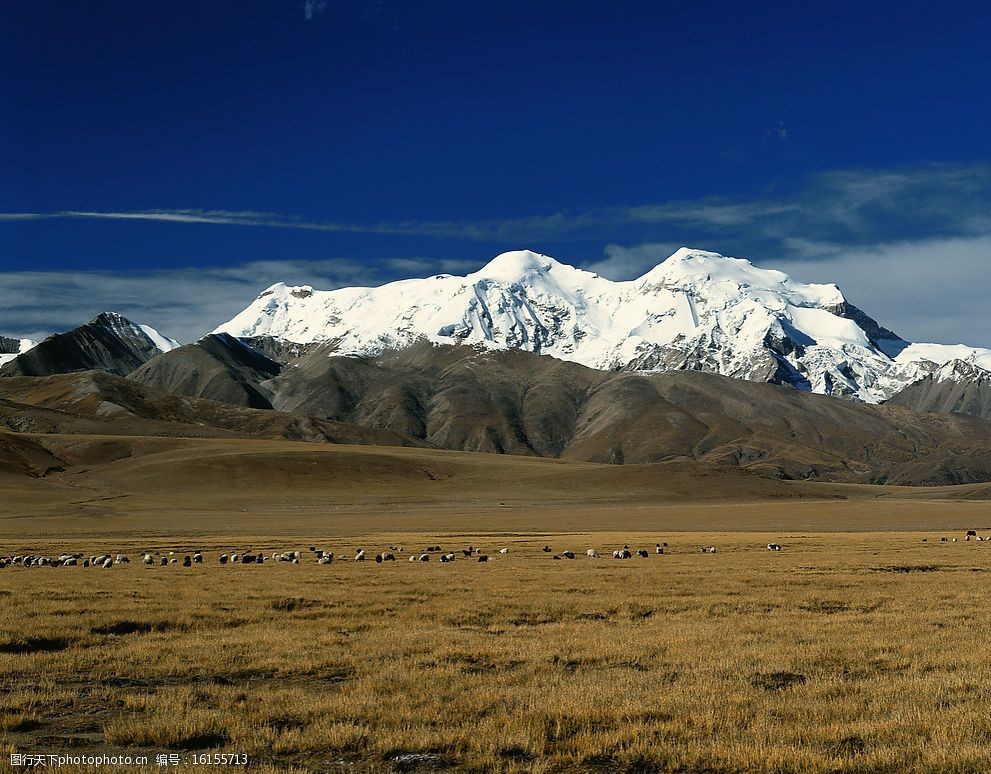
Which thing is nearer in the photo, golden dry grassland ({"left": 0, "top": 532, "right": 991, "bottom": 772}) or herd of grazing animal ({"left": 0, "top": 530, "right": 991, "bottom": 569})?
golden dry grassland ({"left": 0, "top": 532, "right": 991, "bottom": 772})

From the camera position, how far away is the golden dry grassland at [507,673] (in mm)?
12359


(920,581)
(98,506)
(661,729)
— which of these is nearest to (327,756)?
(661,729)

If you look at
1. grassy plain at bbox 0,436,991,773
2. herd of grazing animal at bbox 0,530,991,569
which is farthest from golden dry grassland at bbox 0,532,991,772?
herd of grazing animal at bbox 0,530,991,569

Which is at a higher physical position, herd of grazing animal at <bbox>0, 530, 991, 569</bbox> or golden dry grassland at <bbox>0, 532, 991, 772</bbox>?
golden dry grassland at <bbox>0, 532, 991, 772</bbox>

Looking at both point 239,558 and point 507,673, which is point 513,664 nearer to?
point 507,673

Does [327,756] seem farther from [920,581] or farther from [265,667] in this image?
[920,581]

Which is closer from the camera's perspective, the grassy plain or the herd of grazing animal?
the grassy plain

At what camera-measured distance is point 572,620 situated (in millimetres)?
24750

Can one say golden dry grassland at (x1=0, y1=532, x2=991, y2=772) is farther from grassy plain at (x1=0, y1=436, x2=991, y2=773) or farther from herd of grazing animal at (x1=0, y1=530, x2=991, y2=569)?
herd of grazing animal at (x1=0, y1=530, x2=991, y2=569)

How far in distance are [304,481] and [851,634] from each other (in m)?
171

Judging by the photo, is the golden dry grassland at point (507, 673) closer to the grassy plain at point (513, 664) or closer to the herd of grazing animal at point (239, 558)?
the grassy plain at point (513, 664)

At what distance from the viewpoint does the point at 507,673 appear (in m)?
17.1

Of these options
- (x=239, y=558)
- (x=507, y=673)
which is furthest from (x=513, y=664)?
(x=239, y=558)

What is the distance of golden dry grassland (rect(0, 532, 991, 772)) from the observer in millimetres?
12359
